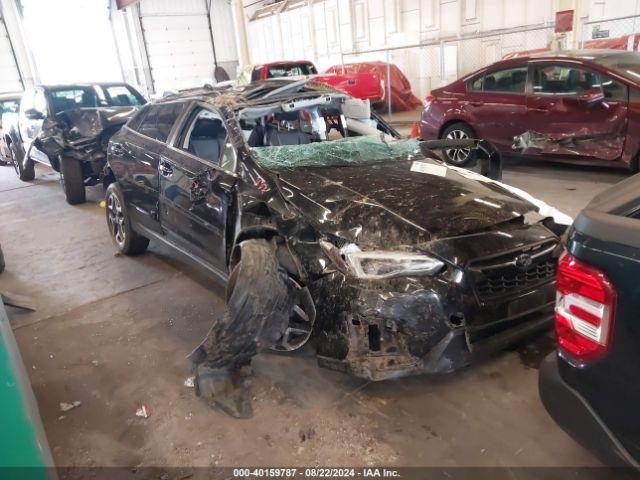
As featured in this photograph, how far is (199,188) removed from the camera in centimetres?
331

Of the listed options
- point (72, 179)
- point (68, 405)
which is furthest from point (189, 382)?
point (72, 179)

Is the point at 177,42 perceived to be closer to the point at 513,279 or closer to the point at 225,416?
the point at 225,416

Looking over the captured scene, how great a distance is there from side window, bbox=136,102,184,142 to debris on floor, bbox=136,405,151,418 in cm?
209

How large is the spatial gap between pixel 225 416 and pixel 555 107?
5.52 meters

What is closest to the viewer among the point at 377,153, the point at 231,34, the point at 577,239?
the point at 577,239

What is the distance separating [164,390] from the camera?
2.84 meters

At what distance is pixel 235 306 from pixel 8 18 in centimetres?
2007

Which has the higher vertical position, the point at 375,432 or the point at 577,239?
the point at 577,239

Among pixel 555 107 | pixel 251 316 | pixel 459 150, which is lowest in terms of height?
pixel 459 150

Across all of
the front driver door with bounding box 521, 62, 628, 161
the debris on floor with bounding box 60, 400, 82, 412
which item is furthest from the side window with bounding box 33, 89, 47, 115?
the front driver door with bounding box 521, 62, 628, 161

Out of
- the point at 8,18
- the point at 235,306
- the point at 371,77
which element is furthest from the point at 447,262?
the point at 8,18

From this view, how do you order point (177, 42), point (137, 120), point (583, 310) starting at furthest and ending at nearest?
point (177, 42), point (137, 120), point (583, 310)

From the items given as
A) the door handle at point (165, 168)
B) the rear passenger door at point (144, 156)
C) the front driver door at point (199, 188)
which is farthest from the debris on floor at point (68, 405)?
the door handle at point (165, 168)

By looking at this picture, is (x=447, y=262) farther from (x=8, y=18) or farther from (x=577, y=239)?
(x=8, y=18)
